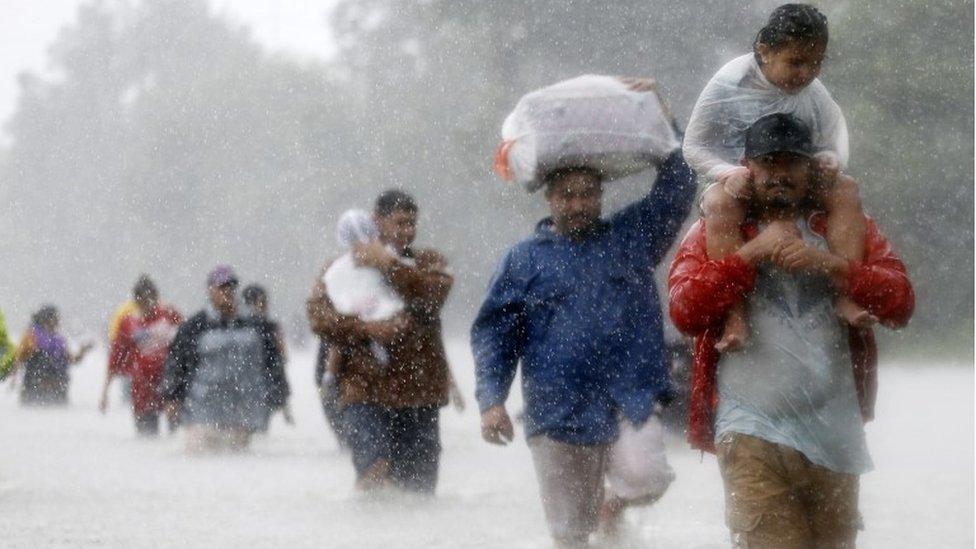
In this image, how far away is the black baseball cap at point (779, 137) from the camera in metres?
4.73

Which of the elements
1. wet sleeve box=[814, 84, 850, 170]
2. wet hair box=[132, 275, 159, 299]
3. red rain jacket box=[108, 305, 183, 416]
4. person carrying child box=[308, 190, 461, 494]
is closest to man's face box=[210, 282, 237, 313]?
red rain jacket box=[108, 305, 183, 416]

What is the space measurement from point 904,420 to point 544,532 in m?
8.81

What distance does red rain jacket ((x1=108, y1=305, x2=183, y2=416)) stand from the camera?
688 inches

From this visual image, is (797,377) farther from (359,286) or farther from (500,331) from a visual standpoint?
(359,286)

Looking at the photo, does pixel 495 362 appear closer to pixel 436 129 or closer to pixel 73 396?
pixel 73 396

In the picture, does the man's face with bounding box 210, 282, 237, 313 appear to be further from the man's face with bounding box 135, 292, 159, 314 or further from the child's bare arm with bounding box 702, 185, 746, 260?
the child's bare arm with bounding box 702, 185, 746, 260

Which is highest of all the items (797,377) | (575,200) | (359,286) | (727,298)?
(359,286)

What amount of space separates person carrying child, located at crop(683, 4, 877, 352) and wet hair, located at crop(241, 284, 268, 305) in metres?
10.3

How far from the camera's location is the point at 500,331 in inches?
264

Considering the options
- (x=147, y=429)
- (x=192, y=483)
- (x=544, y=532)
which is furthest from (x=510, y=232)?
(x=544, y=532)

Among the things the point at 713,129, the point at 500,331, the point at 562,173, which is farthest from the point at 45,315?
the point at 713,129

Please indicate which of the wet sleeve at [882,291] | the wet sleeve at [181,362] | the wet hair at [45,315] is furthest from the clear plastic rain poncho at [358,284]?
the wet hair at [45,315]

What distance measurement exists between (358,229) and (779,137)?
5.78 meters

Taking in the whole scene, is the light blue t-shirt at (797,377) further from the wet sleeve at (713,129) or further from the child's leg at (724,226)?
the wet sleeve at (713,129)
